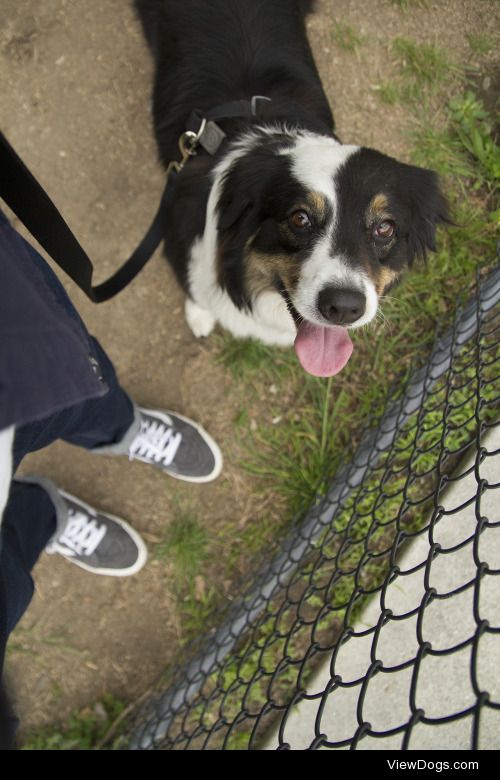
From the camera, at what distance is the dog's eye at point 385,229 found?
72.9 inches

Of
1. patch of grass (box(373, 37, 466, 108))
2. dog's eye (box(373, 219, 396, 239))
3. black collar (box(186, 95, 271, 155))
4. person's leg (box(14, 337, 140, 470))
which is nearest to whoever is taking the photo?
person's leg (box(14, 337, 140, 470))

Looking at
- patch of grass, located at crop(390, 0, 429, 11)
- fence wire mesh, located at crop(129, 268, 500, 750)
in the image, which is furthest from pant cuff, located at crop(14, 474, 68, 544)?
patch of grass, located at crop(390, 0, 429, 11)

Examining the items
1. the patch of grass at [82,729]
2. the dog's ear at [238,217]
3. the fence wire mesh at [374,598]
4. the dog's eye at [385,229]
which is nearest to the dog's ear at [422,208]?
the dog's eye at [385,229]

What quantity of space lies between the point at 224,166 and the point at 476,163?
5.09 feet

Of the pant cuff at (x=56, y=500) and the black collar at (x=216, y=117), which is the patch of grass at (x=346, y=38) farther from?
the pant cuff at (x=56, y=500)

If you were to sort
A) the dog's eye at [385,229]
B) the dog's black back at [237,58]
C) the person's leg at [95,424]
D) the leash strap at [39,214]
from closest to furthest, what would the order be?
the leash strap at [39,214], the person's leg at [95,424], the dog's eye at [385,229], the dog's black back at [237,58]

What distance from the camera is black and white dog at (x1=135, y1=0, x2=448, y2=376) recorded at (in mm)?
1783

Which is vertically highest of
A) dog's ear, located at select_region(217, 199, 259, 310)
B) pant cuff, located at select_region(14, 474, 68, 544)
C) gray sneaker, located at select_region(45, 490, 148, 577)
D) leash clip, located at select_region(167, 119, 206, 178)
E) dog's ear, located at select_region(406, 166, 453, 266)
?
leash clip, located at select_region(167, 119, 206, 178)

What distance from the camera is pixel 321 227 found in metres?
1.80

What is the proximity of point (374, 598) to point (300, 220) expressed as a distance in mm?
1556

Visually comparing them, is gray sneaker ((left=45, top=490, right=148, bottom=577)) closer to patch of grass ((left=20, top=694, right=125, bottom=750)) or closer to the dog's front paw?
patch of grass ((left=20, top=694, right=125, bottom=750))

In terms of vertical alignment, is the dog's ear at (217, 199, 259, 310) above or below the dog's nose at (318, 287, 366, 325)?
above

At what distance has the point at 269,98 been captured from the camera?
85.8 inches

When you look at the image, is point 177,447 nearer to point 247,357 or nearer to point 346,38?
point 247,357
